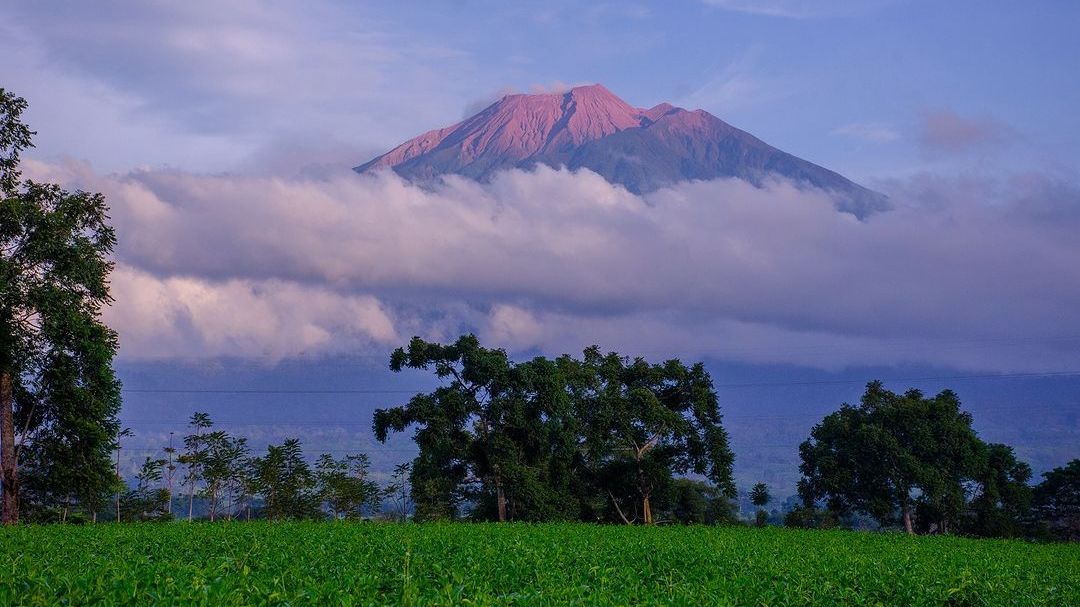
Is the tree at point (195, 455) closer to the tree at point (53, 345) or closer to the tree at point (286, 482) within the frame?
the tree at point (286, 482)

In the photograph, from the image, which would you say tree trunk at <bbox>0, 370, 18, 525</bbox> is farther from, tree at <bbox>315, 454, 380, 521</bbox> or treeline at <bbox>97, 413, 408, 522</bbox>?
tree at <bbox>315, 454, 380, 521</bbox>

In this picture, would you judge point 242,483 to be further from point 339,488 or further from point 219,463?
point 339,488

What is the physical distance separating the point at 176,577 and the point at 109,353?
93.6 ft

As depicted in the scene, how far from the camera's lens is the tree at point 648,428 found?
4712cm

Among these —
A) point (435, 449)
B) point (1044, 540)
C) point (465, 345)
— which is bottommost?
point (1044, 540)

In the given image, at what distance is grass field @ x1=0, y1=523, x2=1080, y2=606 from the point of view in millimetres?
8023

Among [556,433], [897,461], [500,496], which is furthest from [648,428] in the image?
[897,461]

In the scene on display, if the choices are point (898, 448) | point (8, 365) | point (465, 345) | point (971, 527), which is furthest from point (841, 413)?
point (8, 365)

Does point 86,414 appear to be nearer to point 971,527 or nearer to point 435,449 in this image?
point 435,449

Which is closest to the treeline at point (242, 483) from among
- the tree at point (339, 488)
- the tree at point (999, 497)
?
the tree at point (339, 488)

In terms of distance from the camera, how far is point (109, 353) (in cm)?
3381

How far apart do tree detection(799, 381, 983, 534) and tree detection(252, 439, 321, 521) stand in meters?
30.6

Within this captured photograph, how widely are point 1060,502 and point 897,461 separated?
40.1 ft

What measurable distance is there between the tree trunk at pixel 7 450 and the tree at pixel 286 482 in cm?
1563
